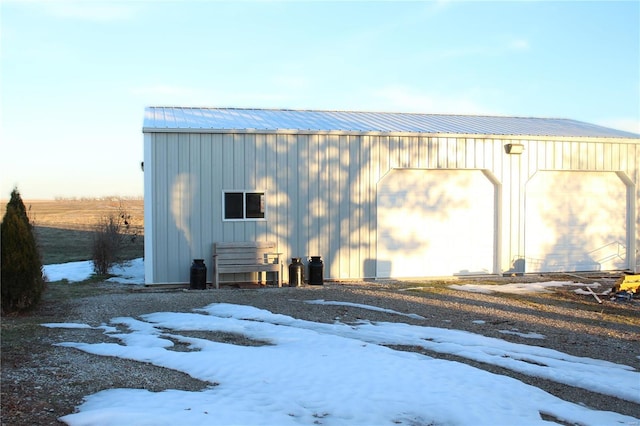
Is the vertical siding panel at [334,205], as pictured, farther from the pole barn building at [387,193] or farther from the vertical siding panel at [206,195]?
the vertical siding panel at [206,195]

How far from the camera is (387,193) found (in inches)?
557

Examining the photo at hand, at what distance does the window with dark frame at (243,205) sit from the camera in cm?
1310

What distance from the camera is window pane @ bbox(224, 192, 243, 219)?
13094 millimetres

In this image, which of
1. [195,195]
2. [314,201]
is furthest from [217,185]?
[314,201]

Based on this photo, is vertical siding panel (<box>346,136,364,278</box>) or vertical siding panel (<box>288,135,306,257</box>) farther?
vertical siding panel (<box>346,136,364,278</box>)

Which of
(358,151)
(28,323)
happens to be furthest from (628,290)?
(28,323)

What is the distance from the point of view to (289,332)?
7707mm

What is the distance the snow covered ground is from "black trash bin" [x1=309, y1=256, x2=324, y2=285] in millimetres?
4525

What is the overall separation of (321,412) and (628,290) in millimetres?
8595

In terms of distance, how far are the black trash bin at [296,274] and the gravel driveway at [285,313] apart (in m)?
0.41

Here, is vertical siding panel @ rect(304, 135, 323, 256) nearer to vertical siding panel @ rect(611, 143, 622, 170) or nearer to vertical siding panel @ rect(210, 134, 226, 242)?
vertical siding panel @ rect(210, 134, 226, 242)

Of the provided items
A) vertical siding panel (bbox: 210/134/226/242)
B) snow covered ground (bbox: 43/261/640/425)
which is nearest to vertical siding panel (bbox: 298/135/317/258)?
vertical siding panel (bbox: 210/134/226/242)

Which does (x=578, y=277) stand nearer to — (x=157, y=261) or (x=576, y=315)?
(x=576, y=315)

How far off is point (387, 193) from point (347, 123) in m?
2.18
